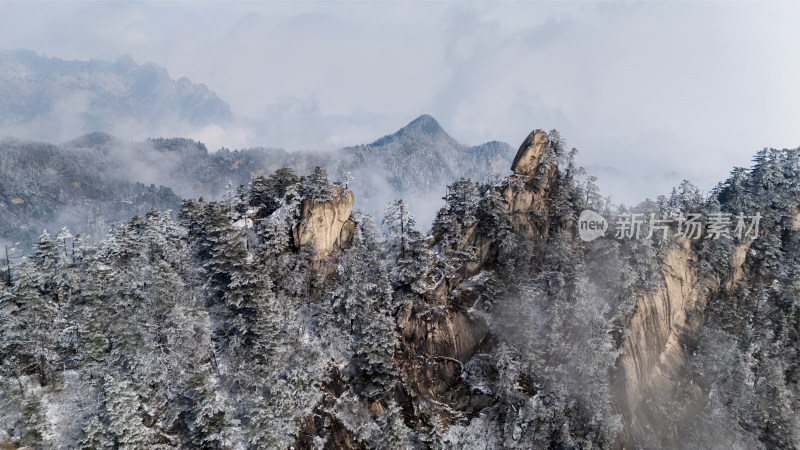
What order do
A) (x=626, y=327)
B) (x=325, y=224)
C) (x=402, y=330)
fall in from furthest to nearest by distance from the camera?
(x=325, y=224) < (x=402, y=330) < (x=626, y=327)

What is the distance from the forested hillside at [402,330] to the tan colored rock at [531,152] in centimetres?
44

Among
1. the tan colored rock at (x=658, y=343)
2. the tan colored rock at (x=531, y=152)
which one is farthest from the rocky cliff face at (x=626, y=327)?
the tan colored rock at (x=531, y=152)

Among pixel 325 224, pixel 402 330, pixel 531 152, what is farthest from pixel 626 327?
pixel 325 224

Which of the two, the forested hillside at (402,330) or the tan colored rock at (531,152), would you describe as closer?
the forested hillside at (402,330)

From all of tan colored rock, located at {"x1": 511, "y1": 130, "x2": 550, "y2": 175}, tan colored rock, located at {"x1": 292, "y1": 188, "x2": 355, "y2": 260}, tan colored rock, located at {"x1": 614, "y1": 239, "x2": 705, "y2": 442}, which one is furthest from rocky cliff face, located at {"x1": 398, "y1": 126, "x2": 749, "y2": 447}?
tan colored rock, located at {"x1": 292, "y1": 188, "x2": 355, "y2": 260}

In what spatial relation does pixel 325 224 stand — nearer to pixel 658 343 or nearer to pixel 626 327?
pixel 626 327

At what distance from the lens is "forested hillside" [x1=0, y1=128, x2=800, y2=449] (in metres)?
56.4

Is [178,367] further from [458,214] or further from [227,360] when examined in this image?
[458,214]

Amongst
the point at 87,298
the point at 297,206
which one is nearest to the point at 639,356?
the point at 297,206

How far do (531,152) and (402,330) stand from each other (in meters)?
38.9

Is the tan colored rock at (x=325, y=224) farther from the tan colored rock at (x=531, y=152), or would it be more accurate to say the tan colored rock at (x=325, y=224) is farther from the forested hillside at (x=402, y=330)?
the tan colored rock at (x=531, y=152)

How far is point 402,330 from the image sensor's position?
67.9 metres

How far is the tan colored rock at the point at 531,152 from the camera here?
78062 mm

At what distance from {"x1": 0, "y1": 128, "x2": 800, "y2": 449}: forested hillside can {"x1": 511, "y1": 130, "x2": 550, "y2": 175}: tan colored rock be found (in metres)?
0.44
